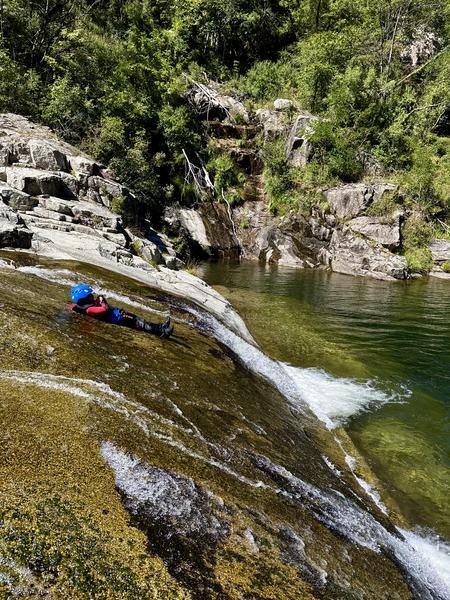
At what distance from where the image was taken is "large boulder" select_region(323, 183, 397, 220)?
3456 cm

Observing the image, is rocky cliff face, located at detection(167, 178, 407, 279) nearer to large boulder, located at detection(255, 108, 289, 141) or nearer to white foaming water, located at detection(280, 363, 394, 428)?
large boulder, located at detection(255, 108, 289, 141)

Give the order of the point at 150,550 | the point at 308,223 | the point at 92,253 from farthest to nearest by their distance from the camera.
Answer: the point at 308,223 → the point at 92,253 → the point at 150,550

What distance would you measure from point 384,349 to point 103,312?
969 cm

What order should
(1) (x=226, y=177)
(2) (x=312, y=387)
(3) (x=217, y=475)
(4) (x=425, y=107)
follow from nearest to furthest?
(3) (x=217, y=475)
(2) (x=312, y=387)
(1) (x=226, y=177)
(4) (x=425, y=107)

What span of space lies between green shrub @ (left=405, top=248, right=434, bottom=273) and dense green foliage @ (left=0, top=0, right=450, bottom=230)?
430 centimetres

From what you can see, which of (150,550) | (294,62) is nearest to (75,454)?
(150,550)

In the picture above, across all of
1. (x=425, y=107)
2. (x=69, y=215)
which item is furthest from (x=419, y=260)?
(x=69, y=215)

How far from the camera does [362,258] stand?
31.8m

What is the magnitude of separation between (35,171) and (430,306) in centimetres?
1970

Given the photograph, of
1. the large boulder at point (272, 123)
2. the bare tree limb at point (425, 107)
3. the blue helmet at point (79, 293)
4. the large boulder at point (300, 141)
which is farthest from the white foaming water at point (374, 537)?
the bare tree limb at point (425, 107)

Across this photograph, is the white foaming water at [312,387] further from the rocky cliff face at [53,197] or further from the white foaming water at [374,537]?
the rocky cliff face at [53,197]

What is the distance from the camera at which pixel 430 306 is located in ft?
68.9

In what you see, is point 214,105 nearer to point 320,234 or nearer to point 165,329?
point 320,234

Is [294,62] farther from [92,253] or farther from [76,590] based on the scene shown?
[76,590]
